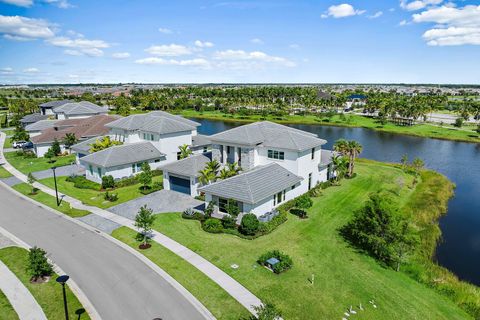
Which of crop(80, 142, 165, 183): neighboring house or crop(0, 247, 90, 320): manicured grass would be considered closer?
crop(0, 247, 90, 320): manicured grass

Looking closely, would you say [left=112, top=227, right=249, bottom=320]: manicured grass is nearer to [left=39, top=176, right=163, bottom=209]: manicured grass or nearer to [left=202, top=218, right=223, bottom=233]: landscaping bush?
[left=202, top=218, right=223, bottom=233]: landscaping bush

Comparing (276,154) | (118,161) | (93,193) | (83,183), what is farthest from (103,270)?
(276,154)

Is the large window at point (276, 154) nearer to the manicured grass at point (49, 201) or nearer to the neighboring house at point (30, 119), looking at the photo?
the manicured grass at point (49, 201)

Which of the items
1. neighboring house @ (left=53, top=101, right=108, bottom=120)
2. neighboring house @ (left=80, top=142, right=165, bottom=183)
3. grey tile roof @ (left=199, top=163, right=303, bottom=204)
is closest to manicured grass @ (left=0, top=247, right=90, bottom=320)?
grey tile roof @ (left=199, top=163, right=303, bottom=204)

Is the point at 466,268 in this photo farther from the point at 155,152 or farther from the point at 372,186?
the point at 155,152

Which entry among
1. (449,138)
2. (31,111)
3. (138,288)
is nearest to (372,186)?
(138,288)

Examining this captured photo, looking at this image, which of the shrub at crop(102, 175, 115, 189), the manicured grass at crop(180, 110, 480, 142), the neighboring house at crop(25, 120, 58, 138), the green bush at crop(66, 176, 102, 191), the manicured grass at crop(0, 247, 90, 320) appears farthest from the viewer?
the manicured grass at crop(180, 110, 480, 142)
